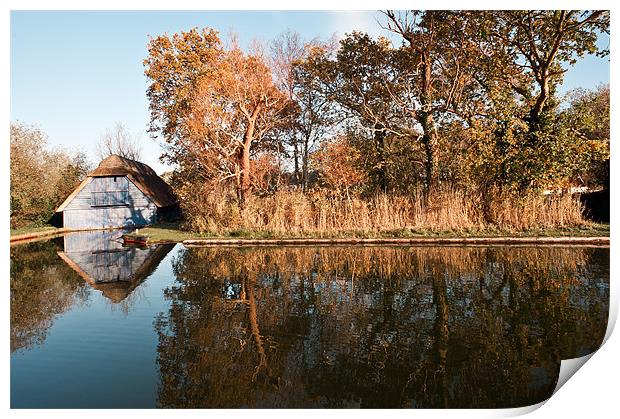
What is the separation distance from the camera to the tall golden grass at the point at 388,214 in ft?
33.1

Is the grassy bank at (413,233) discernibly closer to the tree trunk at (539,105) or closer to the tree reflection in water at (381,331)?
the tree reflection in water at (381,331)

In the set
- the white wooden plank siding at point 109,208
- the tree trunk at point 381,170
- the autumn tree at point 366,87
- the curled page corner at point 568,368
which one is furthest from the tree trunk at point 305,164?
the curled page corner at point 568,368

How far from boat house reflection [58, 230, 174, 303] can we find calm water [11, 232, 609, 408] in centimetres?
10

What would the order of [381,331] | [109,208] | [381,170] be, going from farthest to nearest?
1. [109,208]
2. [381,170]
3. [381,331]

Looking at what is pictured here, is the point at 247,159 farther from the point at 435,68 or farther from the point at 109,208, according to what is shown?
the point at 109,208

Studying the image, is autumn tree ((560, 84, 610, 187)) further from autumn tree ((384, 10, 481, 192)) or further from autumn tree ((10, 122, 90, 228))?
autumn tree ((10, 122, 90, 228))

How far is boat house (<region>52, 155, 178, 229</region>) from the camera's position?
63.1 ft

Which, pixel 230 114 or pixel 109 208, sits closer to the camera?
pixel 230 114

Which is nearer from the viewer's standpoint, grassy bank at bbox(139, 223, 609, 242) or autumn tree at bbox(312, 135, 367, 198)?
grassy bank at bbox(139, 223, 609, 242)

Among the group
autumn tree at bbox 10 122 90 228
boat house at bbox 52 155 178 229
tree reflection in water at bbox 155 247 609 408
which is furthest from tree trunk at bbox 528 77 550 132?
boat house at bbox 52 155 178 229

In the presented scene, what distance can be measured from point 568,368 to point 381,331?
5.54ft

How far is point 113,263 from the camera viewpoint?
9.23 meters

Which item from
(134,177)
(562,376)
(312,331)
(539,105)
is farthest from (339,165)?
(134,177)

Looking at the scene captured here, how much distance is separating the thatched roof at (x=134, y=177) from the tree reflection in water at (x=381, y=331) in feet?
46.3
